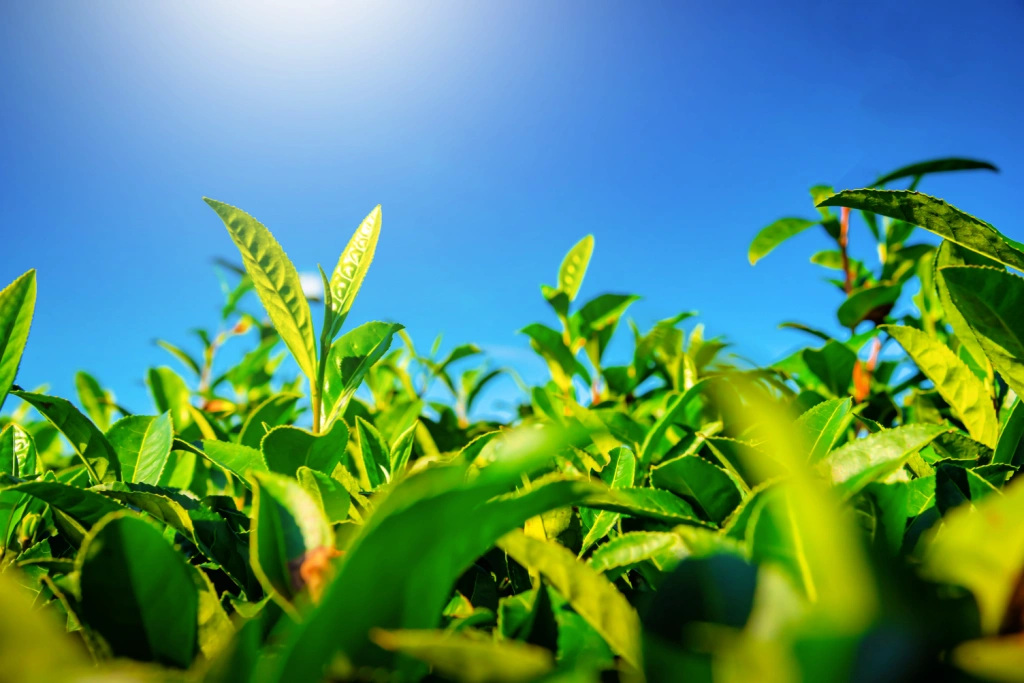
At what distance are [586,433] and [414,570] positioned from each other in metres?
0.16

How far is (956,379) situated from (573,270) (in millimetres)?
1441

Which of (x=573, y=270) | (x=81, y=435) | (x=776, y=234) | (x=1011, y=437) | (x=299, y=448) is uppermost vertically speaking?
(x=573, y=270)

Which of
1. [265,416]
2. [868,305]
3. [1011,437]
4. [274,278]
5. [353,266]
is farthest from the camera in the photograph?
[868,305]

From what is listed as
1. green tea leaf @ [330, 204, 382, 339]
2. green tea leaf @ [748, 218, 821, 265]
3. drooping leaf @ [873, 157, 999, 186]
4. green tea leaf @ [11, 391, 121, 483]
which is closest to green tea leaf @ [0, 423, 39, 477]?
green tea leaf @ [11, 391, 121, 483]

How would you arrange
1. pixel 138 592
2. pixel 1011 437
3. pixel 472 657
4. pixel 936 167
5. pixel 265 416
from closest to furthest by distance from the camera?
pixel 472 657, pixel 138 592, pixel 1011 437, pixel 265 416, pixel 936 167

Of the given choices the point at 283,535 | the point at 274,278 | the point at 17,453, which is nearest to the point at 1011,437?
the point at 283,535

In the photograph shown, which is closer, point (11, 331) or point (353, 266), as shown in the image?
point (11, 331)

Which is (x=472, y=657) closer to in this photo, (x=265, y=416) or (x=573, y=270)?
(x=265, y=416)

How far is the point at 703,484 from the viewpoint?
0.79 m

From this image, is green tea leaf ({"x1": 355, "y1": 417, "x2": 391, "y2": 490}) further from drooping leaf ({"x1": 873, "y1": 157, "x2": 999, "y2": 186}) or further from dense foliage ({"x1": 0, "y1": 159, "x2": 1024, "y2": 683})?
drooping leaf ({"x1": 873, "y1": 157, "x2": 999, "y2": 186})

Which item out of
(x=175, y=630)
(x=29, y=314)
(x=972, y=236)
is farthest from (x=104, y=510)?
(x=972, y=236)

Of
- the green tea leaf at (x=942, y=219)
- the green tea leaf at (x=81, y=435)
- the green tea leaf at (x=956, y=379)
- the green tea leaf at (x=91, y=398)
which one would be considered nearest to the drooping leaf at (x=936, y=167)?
the green tea leaf at (x=956, y=379)

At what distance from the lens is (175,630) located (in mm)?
522

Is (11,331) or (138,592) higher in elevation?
(11,331)
